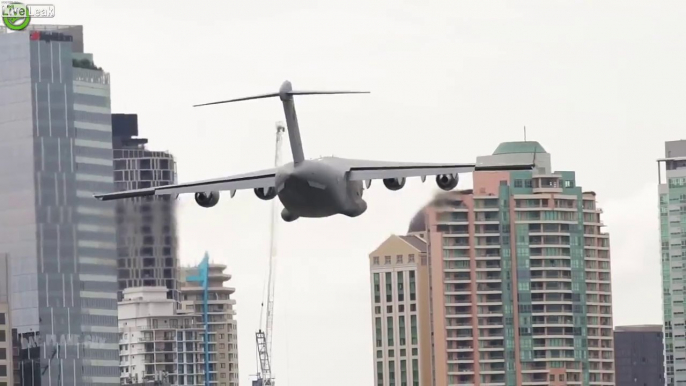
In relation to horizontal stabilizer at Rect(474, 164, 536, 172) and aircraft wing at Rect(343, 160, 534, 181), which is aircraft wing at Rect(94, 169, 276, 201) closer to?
aircraft wing at Rect(343, 160, 534, 181)

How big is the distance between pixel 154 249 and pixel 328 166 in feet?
234

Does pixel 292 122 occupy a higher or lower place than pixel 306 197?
higher

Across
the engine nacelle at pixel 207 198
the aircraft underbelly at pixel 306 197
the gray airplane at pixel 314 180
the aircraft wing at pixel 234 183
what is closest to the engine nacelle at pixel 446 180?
the gray airplane at pixel 314 180

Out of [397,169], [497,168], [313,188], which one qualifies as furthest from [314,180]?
[497,168]

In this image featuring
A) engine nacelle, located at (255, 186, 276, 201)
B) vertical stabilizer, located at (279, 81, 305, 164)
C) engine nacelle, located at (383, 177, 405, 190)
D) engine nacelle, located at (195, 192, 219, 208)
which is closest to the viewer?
vertical stabilizer, located at (279, 81, 305, 164)

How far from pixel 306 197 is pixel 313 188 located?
1.84ft

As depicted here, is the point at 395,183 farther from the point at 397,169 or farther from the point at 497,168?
the point at 497,168

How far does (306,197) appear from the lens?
125312 mm

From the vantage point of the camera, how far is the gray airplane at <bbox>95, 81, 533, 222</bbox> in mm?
125375

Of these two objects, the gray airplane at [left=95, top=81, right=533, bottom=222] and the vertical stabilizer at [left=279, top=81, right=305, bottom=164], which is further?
the vertical stabilizer at [left=279, top=81, right=305, bottom=164]

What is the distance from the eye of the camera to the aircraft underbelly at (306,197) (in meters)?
125

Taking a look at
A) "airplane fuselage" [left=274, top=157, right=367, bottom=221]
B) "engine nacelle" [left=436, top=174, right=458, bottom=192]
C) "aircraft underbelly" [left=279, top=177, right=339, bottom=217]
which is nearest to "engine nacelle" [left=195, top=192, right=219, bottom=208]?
"airplane fuselage" [left=274, top=157, right=367, bottom=221]

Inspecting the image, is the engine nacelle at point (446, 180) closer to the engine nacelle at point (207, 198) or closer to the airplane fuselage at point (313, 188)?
the airplane fuselage at point (313, 188)

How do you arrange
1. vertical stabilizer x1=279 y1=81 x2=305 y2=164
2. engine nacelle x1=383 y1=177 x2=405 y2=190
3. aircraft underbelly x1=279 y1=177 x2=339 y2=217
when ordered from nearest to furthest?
aircraft underbelly x1=279 y1=177 x2=339 y2=217
vertical stabilizer x1=279 y1=81 x2=305 y2=164
engine nacelle x1=383 y1=177 x2=405 y2=190
